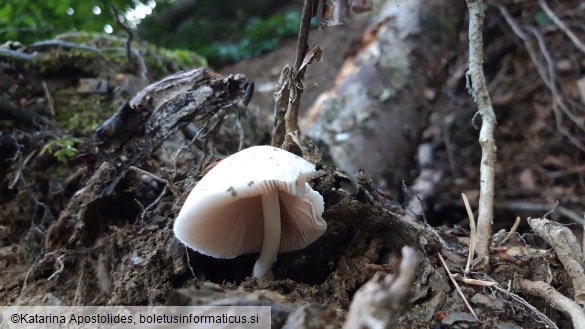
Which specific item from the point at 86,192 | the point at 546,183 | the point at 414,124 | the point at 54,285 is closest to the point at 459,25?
the point at 414,124

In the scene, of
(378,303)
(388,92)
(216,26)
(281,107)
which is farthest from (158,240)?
(216,26)

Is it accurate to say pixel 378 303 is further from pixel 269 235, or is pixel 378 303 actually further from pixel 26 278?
pixel 26 278

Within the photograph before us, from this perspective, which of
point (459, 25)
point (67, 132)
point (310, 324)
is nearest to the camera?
point (310, 324)

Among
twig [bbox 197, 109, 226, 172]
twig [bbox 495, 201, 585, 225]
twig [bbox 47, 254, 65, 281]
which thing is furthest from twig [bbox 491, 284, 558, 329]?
twig [bbox 495, 201, 585, 225]

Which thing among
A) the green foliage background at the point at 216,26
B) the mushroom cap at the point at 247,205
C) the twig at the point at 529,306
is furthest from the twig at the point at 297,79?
the green foliage background at the point at 216,26

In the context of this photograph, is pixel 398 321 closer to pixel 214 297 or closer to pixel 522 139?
pixel 214 297

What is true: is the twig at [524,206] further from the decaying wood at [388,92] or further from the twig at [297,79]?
the twig at [297,79]

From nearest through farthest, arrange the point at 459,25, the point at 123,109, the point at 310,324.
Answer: the point at 310,324 < the point at 123,109 < the point at 459,25

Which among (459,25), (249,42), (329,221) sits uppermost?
(249,42)
